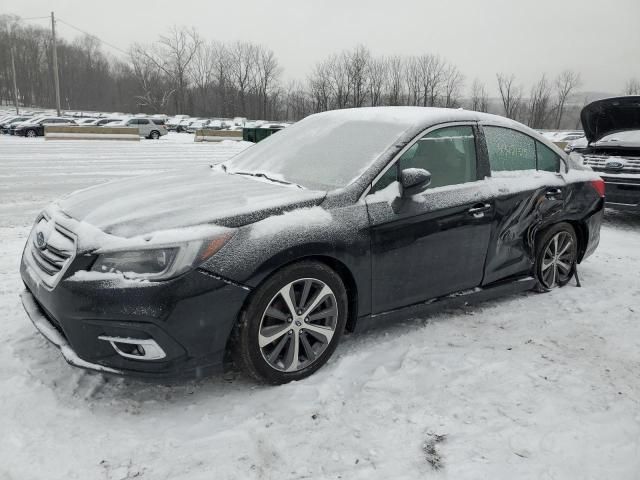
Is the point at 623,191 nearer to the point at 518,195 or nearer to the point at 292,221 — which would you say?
the point at 518,195

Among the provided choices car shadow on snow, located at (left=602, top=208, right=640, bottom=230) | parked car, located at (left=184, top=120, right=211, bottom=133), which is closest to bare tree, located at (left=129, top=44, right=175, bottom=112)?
parked car, located at (left=184, top=120, right=211, bottom=133)

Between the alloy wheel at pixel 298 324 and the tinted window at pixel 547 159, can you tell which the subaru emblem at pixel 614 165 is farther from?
the alloy wheel at pixel 298 324

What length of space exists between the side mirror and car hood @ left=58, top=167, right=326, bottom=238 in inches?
21.5

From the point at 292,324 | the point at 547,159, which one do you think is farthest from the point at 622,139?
the point at 292,324

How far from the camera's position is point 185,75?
79.9 m

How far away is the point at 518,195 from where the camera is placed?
13.3 feet

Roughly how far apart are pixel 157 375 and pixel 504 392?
198 cm

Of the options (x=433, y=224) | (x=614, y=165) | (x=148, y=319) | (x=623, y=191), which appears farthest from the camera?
(x=614, y=165)


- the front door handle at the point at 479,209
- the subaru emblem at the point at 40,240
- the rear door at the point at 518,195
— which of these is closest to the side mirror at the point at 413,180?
the front door handle at the point at 479,209

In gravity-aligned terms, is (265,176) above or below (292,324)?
above

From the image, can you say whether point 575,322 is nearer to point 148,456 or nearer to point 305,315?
point 305,315

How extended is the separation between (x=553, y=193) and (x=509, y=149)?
621 mm

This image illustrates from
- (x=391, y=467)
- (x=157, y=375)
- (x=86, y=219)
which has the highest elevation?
(x=86, y=219)

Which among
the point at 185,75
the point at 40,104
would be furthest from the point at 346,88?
the point at 40,104
